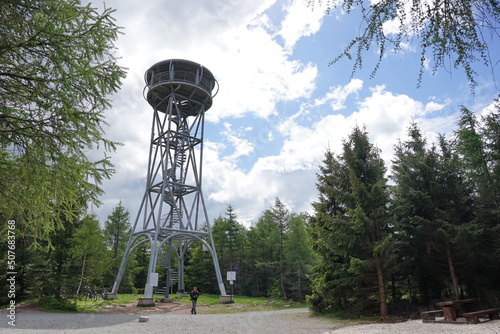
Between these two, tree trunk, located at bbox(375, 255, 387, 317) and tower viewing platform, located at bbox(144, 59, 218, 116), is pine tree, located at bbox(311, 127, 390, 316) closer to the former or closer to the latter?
tree trunk, located at bbox(375, 255, 387, 317)

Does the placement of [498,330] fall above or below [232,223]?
below

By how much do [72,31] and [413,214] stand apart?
1500 cm

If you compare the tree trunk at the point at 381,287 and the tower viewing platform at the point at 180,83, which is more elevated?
the tower viewing platform at the point at 180,83

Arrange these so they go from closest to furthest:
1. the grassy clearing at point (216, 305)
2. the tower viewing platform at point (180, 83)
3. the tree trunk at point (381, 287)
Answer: the tree trunk at point (381, 287), the grassy clearing at point (216, 305), the tower viewing platform at point (180, 83)

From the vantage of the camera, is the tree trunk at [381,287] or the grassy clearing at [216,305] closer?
the tree trunk at [381,287]

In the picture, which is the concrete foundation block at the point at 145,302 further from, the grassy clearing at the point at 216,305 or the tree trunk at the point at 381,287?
the tree trunk at the point at 381,287

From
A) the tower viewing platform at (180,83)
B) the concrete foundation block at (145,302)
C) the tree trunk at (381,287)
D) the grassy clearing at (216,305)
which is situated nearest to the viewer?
the tree trunk at (381,287)

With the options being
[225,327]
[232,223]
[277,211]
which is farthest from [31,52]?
[232,223]

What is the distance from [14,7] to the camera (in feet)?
14.6

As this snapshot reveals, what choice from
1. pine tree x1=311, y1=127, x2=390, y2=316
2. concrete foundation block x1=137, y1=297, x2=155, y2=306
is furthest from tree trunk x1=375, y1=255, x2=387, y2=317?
concrete foundation block x1=137, y1=297, x2=155, y2=306

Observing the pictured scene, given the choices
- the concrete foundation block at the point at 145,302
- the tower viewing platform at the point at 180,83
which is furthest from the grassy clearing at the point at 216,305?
the tower viewing platform at the point at 180,83

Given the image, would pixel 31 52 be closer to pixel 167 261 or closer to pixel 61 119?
pixel 61 119

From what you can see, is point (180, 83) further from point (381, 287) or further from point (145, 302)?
point (381, 287)

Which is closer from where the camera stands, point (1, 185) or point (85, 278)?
point (1, 185)
